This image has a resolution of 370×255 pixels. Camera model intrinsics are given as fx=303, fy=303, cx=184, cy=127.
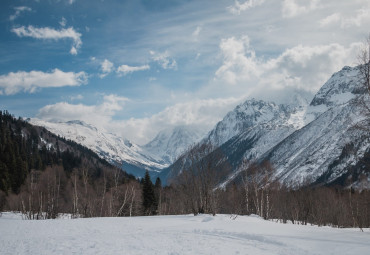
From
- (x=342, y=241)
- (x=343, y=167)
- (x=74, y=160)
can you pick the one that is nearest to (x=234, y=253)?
(x=342, y=241)

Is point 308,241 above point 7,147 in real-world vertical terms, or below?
below

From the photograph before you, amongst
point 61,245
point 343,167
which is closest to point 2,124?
point 61,245

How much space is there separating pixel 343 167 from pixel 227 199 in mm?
149307

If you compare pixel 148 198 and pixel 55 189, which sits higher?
pixel 55 189

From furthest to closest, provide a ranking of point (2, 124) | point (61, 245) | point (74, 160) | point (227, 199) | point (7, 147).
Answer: point (74, 160), point (2, 124), point (7, 147), point (227, 199), point (61, 245)

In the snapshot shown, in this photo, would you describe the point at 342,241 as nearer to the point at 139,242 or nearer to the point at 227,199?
the point at 139,242

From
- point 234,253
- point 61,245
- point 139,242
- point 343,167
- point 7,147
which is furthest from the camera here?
point 343,167

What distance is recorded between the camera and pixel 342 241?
18.5m

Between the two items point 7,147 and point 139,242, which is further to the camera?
point 7,147

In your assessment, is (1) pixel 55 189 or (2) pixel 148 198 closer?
(1) pixel 55 189

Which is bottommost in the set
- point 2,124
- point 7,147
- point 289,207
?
point 289,207

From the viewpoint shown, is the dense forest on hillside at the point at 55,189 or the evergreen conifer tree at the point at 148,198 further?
the evergreen conifer tree at the point at 148,198

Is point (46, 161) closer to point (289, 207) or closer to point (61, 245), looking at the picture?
point (289, 207)

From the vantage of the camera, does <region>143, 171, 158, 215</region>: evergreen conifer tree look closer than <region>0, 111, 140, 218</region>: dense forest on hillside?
No
